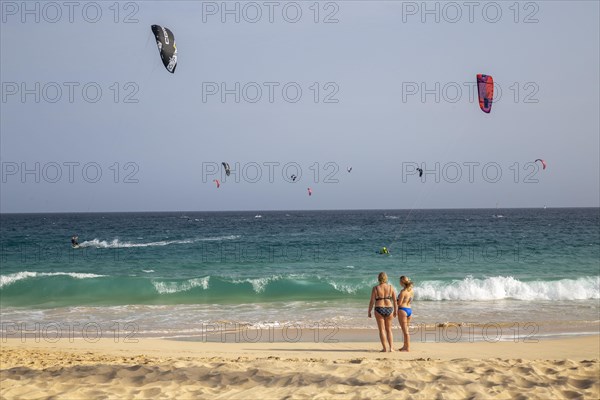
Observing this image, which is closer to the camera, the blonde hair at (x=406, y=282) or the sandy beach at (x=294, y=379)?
the sandy beach at (x=294, y=379)

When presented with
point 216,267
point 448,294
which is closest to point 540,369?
point 448,294

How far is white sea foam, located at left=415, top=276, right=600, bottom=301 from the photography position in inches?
757

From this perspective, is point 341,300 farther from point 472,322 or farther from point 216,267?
point 216,267

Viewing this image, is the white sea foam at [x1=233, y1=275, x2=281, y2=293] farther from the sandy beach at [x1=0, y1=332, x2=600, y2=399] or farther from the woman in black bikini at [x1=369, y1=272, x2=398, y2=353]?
the sandy beach at [x1=0, y1=332, x2=600, y2=399]

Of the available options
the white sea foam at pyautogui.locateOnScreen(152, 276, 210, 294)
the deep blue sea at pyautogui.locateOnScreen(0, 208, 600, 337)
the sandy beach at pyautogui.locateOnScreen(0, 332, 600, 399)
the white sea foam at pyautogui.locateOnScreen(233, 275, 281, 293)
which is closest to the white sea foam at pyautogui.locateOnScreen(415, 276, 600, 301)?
the deep blue sea at pyautogui.locateOnScreen(0, 208, 600, 337)

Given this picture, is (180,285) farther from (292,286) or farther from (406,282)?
(406,282)

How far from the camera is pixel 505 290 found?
1995 cm

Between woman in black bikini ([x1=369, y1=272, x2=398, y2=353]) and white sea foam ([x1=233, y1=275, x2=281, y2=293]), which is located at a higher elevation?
woman in black bikini ([x1=369, y1=272, x2=398, y2=353])

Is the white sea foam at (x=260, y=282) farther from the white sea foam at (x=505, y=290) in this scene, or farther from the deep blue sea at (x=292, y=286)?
the white sea foam at (x=505, y=290)

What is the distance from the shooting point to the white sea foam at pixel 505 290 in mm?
19219

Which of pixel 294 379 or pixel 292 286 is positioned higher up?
pixel 294 379

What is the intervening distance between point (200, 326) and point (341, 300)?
5763 millimetres

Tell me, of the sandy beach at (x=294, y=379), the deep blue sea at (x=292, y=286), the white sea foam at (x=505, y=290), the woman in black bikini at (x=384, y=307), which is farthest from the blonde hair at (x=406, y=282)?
the white sea foam at (x=505, y=290)

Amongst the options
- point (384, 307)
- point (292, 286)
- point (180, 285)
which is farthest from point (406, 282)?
point (180, 285)
